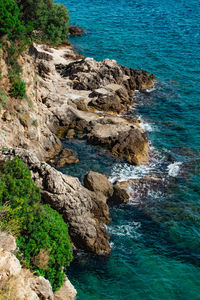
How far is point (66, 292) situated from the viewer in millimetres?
21812

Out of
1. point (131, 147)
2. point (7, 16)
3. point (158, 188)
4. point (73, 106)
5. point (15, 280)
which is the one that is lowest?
point (158, 188)

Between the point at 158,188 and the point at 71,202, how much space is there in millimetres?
11698

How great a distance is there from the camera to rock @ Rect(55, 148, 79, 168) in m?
36.4

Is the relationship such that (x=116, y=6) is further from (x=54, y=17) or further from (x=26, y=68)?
(x=26, y=68)

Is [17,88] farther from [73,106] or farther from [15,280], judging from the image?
[15,280]

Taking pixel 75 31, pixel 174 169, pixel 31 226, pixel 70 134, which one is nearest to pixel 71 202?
pixel 31 226

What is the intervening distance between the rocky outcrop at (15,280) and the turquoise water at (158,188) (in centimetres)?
631

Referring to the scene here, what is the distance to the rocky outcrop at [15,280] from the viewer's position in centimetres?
1492

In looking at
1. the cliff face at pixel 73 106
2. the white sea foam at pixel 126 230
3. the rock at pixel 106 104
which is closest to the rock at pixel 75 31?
the cliff face at pixel 73 106

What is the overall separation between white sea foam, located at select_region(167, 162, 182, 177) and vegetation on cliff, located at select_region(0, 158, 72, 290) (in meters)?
17.7

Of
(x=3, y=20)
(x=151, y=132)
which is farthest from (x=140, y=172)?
(x=3, y=20)

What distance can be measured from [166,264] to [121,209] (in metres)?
6.90

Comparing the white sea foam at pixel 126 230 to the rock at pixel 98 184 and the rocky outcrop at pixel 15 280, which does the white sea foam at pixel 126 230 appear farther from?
the rocky outcrop at pixel 15 280

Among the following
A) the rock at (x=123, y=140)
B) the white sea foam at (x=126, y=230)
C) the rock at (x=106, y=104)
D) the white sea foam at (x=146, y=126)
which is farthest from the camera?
the rock at (x=106, y=104)
